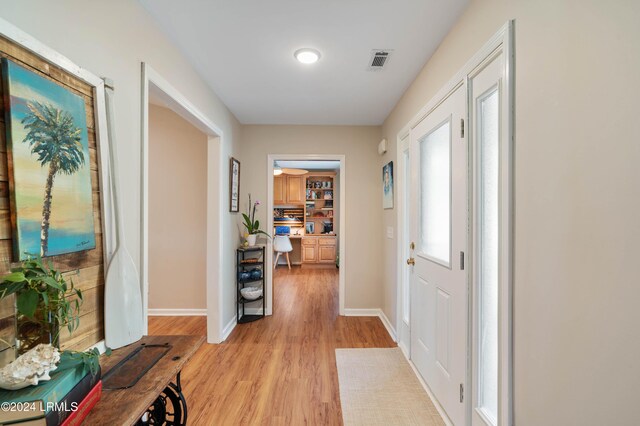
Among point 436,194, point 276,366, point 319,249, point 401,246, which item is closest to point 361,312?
point 401,246

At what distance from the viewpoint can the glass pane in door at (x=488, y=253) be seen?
4.48ft

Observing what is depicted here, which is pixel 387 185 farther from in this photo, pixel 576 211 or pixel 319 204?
pixel 319 204

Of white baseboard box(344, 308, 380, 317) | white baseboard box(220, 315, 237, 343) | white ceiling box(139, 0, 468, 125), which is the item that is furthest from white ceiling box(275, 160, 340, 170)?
white baseboard box(220, 315, 237, 343)

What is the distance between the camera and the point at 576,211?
2.86 feet

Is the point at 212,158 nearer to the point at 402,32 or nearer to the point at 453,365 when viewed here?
the point at 402,32

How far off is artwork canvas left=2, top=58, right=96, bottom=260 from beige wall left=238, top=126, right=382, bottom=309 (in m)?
2.57

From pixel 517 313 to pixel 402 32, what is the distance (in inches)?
68.0

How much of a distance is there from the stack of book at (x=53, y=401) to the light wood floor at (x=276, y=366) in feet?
4.29

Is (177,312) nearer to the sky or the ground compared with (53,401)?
nearer to the ground

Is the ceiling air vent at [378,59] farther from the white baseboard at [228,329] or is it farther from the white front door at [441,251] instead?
the white baseboard at [228,329]

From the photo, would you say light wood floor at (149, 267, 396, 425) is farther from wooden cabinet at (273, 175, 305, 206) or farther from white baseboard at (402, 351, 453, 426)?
wooden cabinet at (273, 175, 305, 206)

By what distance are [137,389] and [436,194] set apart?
1.99 m

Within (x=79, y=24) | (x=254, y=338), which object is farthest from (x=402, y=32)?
(x=254, y=338)

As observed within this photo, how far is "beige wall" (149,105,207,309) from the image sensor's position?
3643mm
